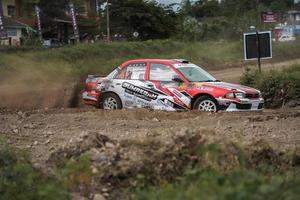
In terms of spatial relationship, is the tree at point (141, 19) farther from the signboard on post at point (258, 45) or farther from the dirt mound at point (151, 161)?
the dirt mound at point (151, 161)

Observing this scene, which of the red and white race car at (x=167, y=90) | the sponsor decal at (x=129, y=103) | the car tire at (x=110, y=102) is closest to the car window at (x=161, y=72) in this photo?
the red and white race car at (x=167, y=90)

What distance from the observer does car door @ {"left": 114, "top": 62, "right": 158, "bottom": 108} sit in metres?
15.4

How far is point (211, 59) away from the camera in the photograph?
4341cm

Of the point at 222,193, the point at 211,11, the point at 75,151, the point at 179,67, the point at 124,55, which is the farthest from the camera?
the point at 211,11

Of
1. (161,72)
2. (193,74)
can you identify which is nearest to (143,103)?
(161,72)

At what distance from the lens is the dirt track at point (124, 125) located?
10.6m

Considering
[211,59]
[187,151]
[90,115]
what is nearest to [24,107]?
[90,115]

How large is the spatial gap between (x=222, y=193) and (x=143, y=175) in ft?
7.77

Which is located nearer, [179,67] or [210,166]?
[210,166]

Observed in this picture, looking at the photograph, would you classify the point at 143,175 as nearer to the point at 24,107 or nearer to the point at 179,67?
the point at 179,67

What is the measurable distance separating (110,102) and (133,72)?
97 cm

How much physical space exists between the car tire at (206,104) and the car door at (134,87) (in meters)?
1.03

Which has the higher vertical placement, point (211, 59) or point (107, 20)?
point (107, 20)

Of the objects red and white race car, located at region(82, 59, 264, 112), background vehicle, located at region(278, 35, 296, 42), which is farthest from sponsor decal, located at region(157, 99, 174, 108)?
background vehicle, located at region(278, 35, 296, 42)
